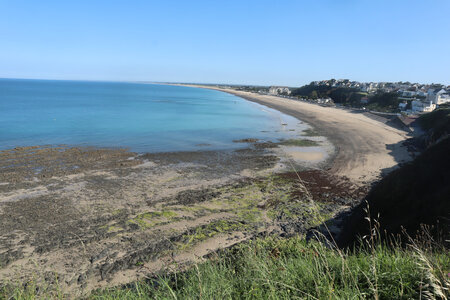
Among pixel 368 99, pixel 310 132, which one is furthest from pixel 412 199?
pixel 368 99

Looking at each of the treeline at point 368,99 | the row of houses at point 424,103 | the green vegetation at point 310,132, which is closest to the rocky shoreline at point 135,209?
the green vegetation at point 310,132

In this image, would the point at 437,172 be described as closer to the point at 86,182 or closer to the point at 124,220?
the point at 124,220

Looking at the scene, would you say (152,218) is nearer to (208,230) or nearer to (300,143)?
(208,230)

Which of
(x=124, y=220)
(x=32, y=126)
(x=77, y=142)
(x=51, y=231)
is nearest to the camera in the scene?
(x=51, y=231)

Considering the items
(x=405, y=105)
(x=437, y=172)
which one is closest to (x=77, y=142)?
(x=437, y=172)

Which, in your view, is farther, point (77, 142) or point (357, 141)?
point (357, 141)

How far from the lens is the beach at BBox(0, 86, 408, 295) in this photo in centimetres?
770

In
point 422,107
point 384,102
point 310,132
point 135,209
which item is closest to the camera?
point 135,209

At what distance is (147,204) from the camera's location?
11.6 metres

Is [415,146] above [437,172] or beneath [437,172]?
beneath

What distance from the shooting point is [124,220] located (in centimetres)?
1015

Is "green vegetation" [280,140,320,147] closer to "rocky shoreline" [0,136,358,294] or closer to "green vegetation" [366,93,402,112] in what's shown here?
"rocky shoreline" [0,136,358,294]

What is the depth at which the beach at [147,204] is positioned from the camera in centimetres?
770

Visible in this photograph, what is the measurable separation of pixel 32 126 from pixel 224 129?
2205 centimetres
